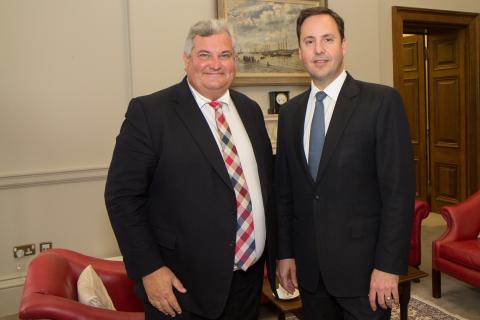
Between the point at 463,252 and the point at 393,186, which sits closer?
the point at 393,186

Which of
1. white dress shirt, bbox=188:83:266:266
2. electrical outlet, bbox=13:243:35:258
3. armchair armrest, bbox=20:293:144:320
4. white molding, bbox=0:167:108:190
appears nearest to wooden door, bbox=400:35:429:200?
white molding, bbox=0:167:108:190

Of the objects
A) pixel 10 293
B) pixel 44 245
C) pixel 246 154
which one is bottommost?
pixel 10 293

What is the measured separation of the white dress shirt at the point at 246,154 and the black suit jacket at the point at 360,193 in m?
0.17

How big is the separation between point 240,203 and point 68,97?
2.49m

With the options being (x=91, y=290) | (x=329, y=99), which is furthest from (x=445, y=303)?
(x=91, y=290)

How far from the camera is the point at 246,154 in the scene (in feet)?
5.68

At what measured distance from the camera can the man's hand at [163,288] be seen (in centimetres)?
154

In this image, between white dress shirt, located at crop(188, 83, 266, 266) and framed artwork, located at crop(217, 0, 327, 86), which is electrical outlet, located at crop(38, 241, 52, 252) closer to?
framed artwork, located at crop(217, 0, 327, 86)

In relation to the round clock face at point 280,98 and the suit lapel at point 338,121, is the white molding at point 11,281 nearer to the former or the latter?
the round clock face at point 280,98

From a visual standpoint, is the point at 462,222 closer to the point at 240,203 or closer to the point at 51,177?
the point at 240,203

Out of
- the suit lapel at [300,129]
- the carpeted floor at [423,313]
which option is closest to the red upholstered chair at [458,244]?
the carpeted floor at [423,313]

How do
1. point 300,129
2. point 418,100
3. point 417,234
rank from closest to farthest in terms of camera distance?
point 300,129 → point 417,234 → point 418,100

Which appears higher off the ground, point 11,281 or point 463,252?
point 463,252

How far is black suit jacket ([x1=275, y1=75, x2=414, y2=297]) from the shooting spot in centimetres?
157
